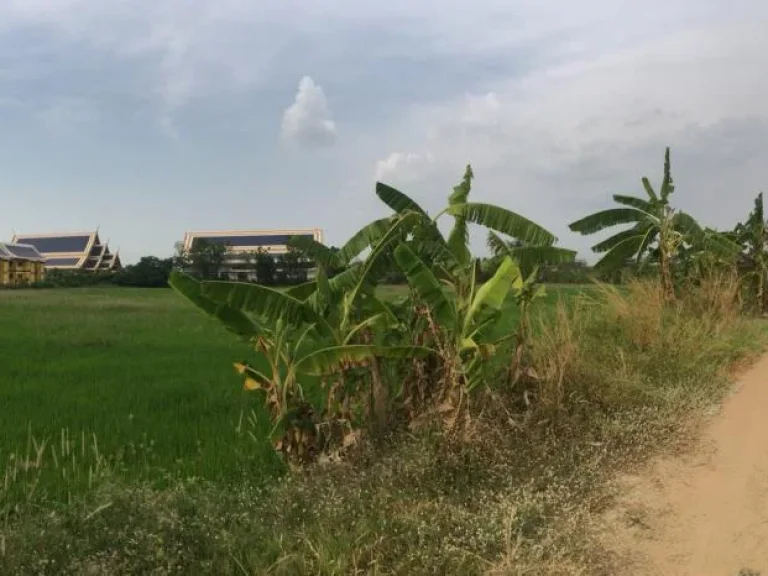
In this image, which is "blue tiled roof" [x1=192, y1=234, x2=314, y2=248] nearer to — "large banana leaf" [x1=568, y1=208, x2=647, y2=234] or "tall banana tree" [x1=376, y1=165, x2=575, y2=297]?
"large banana leaf" [x1=568, y1=208, x2=647, y2=234]

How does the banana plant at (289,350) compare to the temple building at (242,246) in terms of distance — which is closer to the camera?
the banana plant at (289,350)

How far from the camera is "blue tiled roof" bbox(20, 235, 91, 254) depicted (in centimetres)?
8538

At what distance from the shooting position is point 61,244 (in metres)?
86.8

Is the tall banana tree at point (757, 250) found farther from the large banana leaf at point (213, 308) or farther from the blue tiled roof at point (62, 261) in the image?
the blue tiled roof at point (62, 261)

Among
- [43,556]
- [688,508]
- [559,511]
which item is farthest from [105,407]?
[688,508]

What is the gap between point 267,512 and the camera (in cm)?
369

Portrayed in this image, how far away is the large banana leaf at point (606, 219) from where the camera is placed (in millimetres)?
13883

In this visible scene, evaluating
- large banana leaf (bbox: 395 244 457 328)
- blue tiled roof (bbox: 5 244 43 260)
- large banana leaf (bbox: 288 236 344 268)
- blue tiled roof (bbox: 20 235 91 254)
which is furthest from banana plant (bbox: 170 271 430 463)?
blue tiled roof (bbox: 20 235 91 254)

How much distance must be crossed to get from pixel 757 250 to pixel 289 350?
662 inches

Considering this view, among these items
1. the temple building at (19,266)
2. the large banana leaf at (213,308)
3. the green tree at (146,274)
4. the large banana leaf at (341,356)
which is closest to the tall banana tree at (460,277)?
the large banana leaf at (341,356)

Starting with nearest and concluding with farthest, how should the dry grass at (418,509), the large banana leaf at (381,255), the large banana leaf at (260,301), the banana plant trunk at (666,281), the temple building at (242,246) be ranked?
the dry grass at (418,509), the large banana leaf at (260,301), the large banana leaf at (381,255), the banana plant trunk at (666,281), the temple building at (242,246)

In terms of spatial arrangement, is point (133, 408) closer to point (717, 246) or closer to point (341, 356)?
point (341, 356)

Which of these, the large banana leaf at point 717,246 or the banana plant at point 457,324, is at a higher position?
the large banana leaf at point 717,246

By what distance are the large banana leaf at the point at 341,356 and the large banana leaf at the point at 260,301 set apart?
1.21ft
